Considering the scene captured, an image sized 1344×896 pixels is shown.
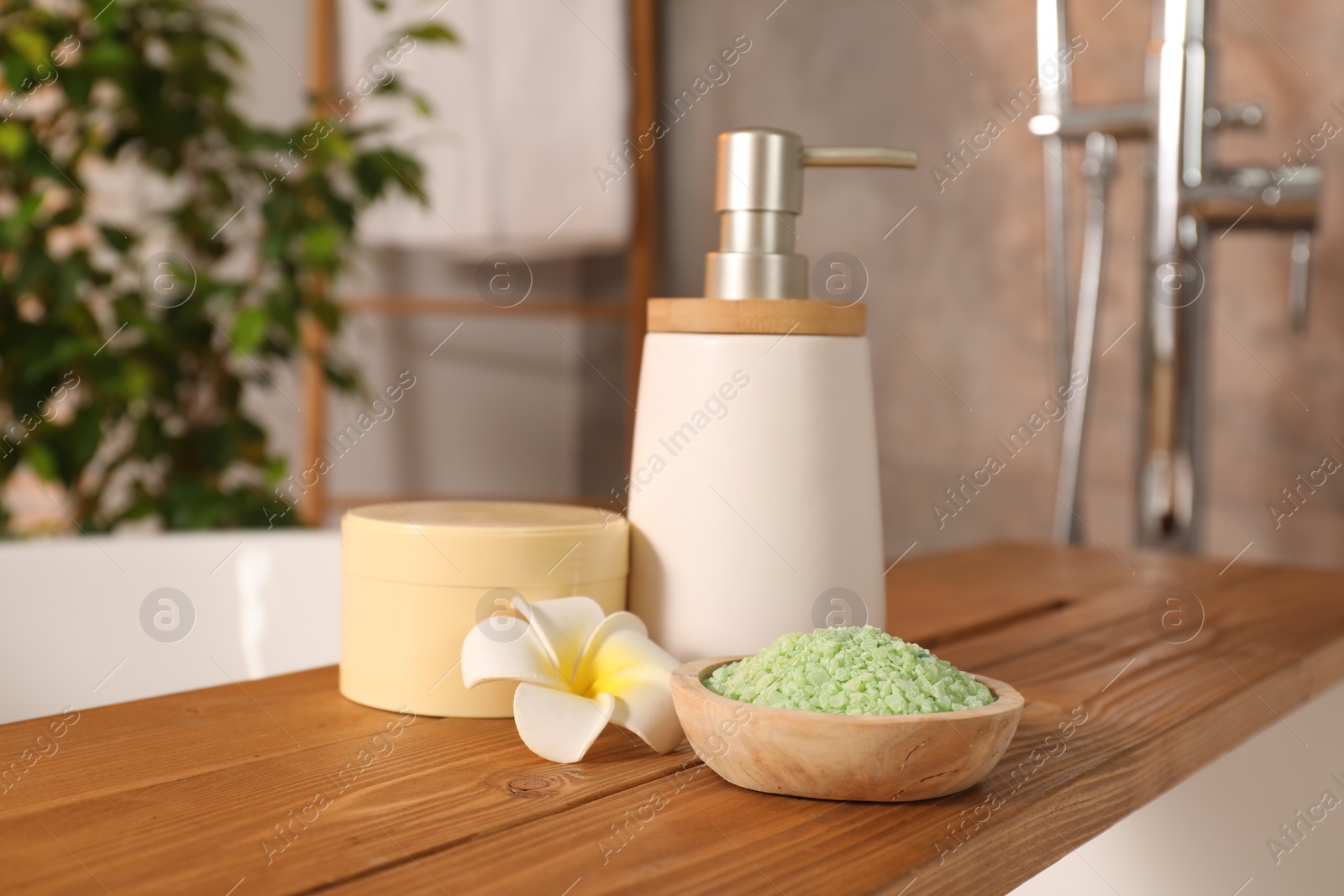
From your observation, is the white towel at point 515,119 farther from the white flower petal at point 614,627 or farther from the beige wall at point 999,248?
the white flower petal at point 614,627

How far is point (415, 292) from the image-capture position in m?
2.57

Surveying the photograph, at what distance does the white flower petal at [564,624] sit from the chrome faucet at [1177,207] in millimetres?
788

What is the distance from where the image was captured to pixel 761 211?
55 cm

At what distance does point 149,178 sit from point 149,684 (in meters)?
1.71

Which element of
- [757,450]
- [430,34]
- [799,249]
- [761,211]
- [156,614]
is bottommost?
[156,614]

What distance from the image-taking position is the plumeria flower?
455 mm

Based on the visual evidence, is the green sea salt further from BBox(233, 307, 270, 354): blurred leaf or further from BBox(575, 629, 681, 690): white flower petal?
BBox(233, 307, 270, 354): blurred leaf

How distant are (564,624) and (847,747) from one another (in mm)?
142

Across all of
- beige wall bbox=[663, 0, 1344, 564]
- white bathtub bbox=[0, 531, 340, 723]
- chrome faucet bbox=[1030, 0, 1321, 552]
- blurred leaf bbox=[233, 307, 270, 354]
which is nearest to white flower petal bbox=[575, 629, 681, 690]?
white bathtub bbox=[0, 531, 340, 723]

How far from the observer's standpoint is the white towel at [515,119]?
2.31 m

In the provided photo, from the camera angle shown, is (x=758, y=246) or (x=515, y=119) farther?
(x=515, y=119)

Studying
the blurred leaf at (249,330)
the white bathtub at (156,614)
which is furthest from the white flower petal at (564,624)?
the blurred leaf at (249,330)

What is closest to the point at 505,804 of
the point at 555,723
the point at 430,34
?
the point at 555,723

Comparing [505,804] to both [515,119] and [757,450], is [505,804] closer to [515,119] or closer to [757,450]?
[757,450]
